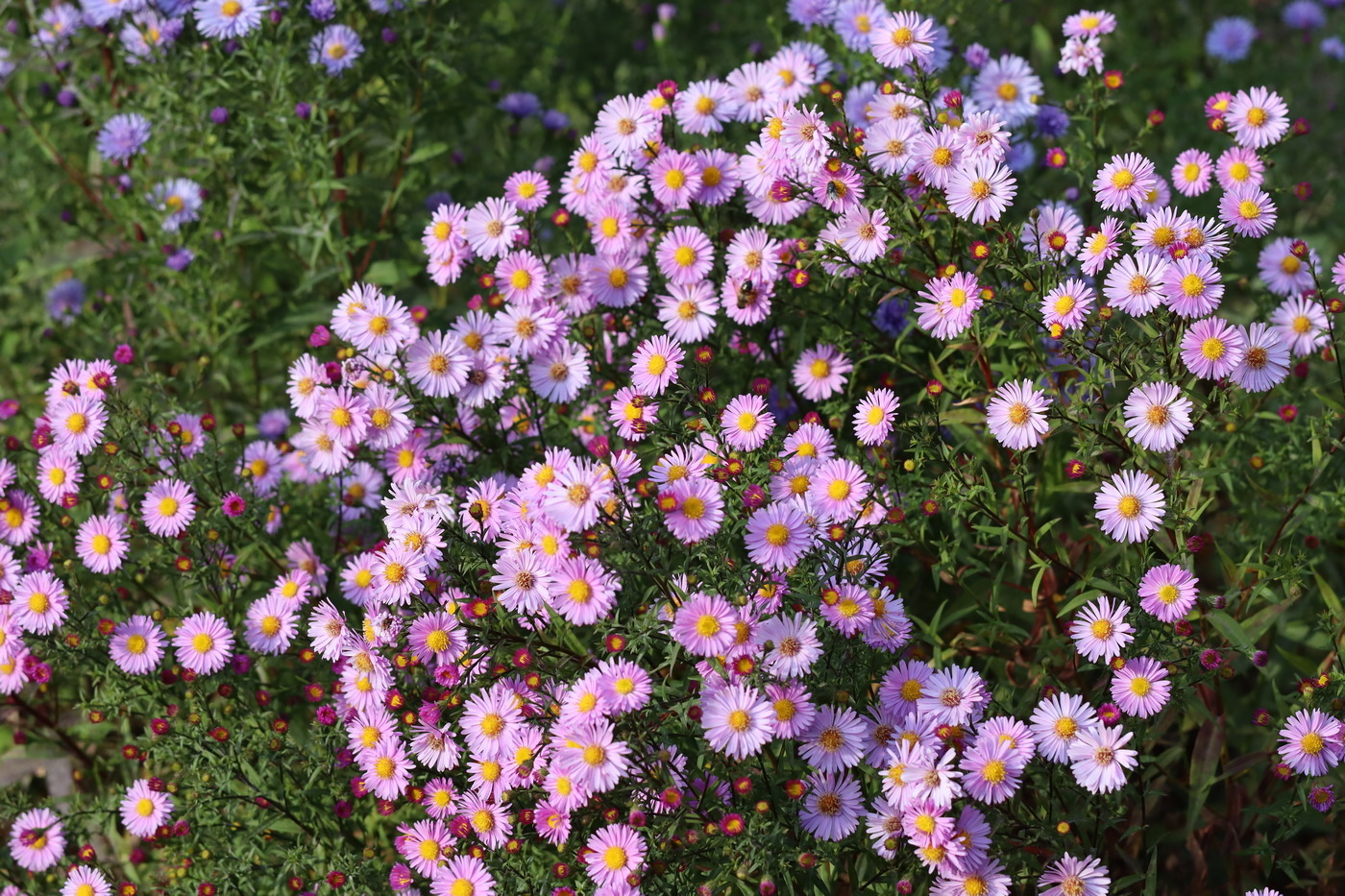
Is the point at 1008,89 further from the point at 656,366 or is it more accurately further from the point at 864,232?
the point at 656,366

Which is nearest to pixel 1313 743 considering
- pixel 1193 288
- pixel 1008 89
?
pixel 1193 288

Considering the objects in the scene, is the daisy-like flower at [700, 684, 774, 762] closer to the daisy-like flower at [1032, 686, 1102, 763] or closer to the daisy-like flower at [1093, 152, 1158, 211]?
the daisy-like flower at [1032, 686, 1102, 763]

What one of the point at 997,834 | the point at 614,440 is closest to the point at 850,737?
the point at 997,834

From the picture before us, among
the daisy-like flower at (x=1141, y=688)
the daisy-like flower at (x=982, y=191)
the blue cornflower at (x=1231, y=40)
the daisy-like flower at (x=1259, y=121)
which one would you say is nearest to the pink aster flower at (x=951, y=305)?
the daisy-like flower at (x=982, y=191)

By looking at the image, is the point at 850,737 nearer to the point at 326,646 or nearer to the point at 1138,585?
the point at 1138,585

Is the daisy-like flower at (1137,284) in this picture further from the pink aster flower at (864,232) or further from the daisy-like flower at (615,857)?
the daisy-like flower at (615,857)

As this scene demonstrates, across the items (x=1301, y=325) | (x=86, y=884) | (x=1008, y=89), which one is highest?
(x=1008, y=89)
